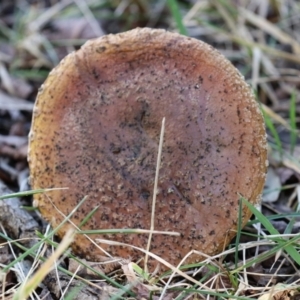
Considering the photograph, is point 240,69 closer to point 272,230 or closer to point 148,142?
point 148,142

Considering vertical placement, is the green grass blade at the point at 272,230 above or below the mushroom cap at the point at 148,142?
below

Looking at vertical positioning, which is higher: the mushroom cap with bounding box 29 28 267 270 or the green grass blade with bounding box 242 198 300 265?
the mushroom cap with bounding box 29 28 267 270

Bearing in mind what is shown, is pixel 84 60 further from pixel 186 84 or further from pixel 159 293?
pixel 159 293

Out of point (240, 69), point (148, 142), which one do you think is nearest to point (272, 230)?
point (148, 142)

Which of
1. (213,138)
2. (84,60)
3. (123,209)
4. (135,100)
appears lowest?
(123,209)

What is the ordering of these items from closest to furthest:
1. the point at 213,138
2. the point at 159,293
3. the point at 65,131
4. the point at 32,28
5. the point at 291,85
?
the point at 159,293 < the point at 213,138 < the point at 65,131 < the point at 291,85 < the point at 32,28

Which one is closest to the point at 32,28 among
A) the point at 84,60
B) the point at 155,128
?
the point at 84,60
